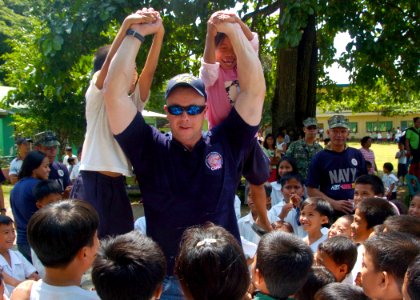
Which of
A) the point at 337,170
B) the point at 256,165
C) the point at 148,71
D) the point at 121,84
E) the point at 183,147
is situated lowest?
the point at 337,170

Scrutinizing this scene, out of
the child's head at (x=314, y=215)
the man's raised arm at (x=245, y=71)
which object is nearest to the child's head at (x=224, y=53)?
the man's raised arm at (x=245, y=71)

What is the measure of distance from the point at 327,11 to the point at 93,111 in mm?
5655

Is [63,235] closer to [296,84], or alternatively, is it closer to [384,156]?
[296,84]

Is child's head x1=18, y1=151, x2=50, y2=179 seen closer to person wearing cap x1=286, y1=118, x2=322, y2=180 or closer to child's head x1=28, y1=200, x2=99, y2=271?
child's head x1=28, y1=200, x2=99, y2=271

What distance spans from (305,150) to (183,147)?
17.0 ft

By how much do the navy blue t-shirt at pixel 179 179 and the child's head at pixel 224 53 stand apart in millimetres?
413

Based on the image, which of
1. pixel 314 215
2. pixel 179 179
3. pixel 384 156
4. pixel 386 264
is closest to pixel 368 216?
pixel 314 215

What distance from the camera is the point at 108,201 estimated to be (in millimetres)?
2506

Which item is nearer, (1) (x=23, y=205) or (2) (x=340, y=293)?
(2) (x=340, y=293)

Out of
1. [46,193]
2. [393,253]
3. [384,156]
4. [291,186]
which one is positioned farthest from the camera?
[384,156]

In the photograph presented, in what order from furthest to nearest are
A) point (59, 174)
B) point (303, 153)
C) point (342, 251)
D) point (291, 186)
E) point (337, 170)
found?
point (303, 153), point (59, 174), point (291, 186), point (337, 170), point (342, 251)

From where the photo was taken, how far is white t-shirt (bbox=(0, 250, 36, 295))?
4.03m

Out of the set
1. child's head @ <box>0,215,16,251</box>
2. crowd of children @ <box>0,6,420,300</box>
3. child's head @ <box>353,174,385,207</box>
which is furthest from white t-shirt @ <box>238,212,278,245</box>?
child's head @ <box>0,215,16,251</box>

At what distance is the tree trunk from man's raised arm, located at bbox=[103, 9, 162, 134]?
780 cm
